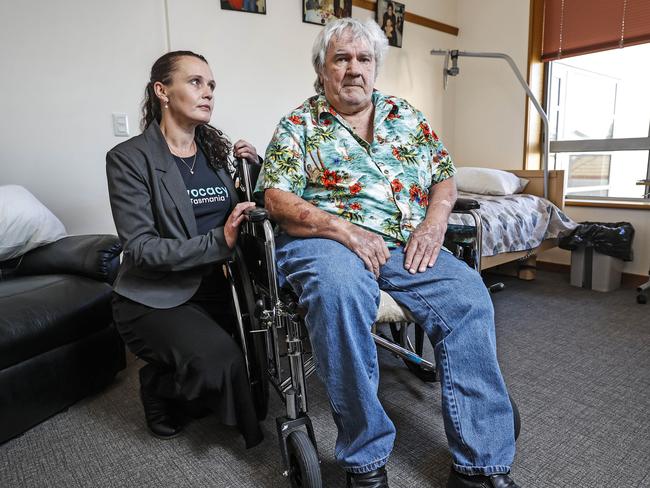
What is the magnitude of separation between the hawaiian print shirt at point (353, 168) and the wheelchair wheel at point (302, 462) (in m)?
0.61

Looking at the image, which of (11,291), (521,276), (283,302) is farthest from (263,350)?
(521,276)

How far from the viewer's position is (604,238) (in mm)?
2826

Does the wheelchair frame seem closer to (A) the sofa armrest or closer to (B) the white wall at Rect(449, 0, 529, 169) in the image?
(A) the sofa armrest

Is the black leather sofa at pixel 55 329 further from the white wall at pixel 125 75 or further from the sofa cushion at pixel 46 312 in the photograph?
the white wall at pixel 125 75

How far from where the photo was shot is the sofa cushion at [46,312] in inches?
54.2

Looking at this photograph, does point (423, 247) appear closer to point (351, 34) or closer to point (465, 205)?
point (465, 205)

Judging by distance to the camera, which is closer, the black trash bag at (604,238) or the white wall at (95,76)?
the white wall at (95,76)

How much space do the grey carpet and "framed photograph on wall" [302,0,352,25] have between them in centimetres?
219

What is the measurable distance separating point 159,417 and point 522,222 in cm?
220

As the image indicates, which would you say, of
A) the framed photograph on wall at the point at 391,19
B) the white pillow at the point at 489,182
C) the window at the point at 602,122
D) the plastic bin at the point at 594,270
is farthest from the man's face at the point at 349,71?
the window at the point at 602,122

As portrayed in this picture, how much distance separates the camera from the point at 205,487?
119 cm

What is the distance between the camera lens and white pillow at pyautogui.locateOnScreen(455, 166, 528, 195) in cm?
299

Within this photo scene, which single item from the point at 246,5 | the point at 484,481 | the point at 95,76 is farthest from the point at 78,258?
the point at 246,5

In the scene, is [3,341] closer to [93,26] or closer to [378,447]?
[378,447]
